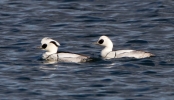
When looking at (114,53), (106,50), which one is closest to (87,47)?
(106,50)

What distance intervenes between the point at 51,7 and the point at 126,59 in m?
9.86

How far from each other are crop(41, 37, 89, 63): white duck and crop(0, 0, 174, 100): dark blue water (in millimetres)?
204

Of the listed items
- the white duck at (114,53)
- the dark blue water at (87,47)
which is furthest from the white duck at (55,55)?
the white duck at (114,53)

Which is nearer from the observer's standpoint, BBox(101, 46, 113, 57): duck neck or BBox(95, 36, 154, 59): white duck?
BBox(95, 36, 154, 59): white duck

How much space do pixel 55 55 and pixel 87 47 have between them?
243cm

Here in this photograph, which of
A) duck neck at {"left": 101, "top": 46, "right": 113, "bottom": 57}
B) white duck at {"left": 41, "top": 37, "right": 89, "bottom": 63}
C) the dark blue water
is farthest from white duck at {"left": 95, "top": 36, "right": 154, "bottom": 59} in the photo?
white duck at {"left": 41, "top": 37, "right": 89, "bottom": 63}

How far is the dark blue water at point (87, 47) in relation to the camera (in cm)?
2352

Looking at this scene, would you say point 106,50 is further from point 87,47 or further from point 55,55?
point 87,47

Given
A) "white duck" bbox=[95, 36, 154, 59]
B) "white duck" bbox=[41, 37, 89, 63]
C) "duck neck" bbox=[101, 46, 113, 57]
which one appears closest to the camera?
"white duck" bbox=[41, 37, 89, 63]

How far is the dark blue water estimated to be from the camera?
23516 mm

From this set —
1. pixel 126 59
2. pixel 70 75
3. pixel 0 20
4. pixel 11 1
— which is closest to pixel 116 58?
pixel 126 59

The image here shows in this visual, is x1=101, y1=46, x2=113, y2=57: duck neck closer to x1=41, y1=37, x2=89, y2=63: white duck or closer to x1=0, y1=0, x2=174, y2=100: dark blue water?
x1=0, y1=0, x2=174, y2=100: dark blue water

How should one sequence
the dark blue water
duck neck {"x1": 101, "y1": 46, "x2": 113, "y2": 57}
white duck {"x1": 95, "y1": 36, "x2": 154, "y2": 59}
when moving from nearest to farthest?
1. the dark blue water
2. white duck {"x1": 95, "y1": 36, "x2": 154, "y2": 59}
3. duck neck {"x1": 101, "y1": 46, "x2": 113, "y2": 57}

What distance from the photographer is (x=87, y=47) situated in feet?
98.1
